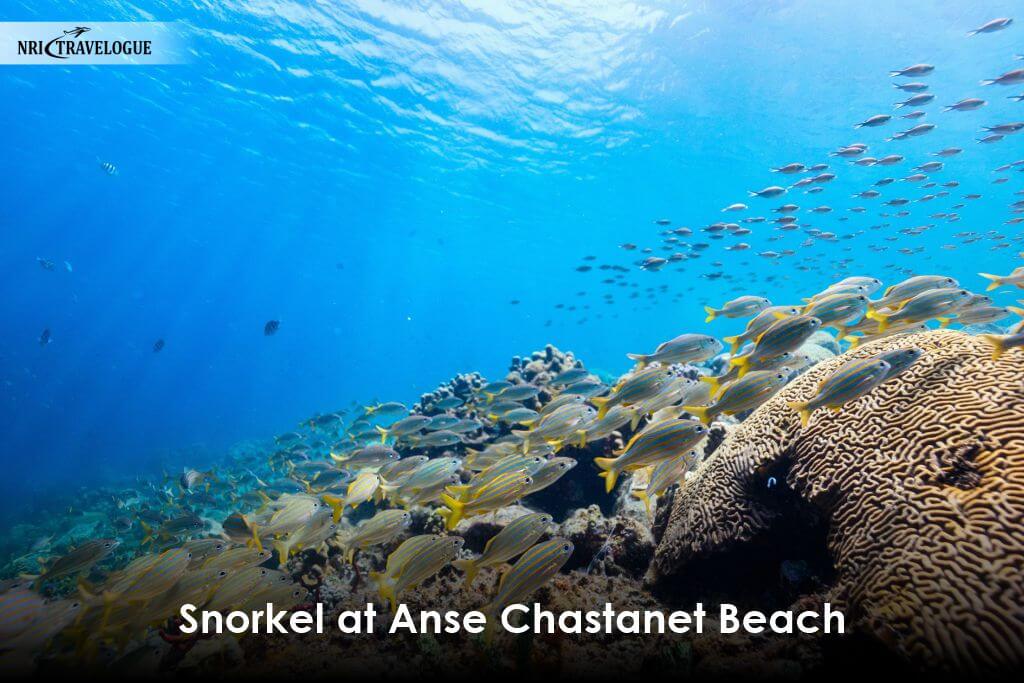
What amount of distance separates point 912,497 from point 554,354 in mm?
8307

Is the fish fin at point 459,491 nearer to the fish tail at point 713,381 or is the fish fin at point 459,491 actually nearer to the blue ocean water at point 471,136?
the fish tail at point 713,381

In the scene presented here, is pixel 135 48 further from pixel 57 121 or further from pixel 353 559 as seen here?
pixel 353 559

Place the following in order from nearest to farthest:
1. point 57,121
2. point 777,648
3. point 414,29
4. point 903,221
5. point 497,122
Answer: point 777,648 < point 414,29 < point 497,122 < point 57,121 < point 903,221

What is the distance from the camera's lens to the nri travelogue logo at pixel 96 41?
2041 cm

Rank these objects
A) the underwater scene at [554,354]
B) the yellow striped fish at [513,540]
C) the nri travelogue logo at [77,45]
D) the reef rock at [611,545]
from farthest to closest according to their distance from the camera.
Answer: the nri travelogue logo at [77,45] → the reef rock at [611,545] → the yellow striped fish at [513,540] → the underwater scene at [554,354]

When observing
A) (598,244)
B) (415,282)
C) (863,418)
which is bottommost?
(863,418)

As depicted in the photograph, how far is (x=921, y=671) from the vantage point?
2.45m

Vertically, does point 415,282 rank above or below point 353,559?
above

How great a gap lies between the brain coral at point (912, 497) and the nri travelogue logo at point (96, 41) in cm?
2731

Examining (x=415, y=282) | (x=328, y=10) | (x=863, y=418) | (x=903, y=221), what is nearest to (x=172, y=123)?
(x=328, y=10)

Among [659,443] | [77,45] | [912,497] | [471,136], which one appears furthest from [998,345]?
[77,45]

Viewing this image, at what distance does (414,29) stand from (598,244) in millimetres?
35999

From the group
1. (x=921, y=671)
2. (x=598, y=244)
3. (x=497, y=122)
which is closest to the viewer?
(x=921, y=671)

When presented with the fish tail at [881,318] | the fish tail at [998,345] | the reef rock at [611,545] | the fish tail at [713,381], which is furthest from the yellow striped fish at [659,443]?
the fish tail at [998,345]
